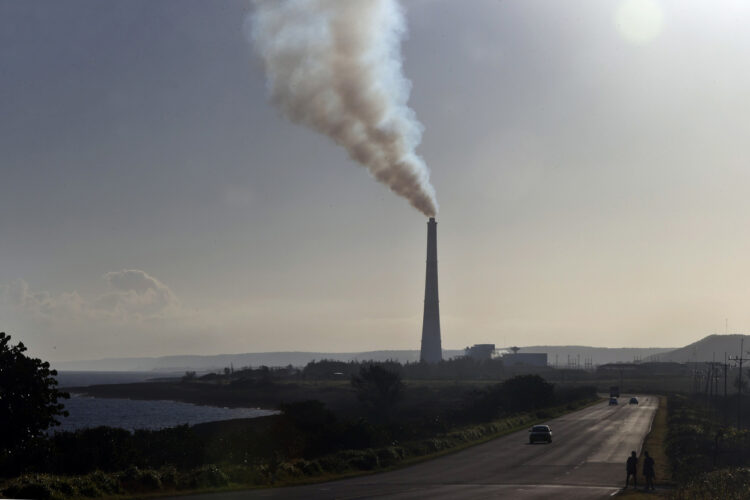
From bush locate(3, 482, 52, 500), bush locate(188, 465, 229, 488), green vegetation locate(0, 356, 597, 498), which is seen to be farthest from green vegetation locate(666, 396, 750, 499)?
bush locate(3, 482, 52, 500)

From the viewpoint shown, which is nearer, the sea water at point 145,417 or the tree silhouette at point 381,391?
the tree silhouette at point 381,391

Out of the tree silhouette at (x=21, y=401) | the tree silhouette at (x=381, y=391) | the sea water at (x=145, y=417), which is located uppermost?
the tree silhouette at (x=21, y=401)

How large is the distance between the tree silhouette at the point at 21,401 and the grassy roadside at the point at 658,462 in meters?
28.6

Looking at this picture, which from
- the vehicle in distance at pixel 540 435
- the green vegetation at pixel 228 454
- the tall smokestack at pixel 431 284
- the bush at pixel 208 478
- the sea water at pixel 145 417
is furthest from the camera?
the tall smokestack at pixel 431 284

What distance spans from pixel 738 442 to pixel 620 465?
1907 cm

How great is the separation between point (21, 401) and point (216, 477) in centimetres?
1058

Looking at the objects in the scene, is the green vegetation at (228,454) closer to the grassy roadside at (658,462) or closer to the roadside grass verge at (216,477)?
the roadside grass verge at (216,477)

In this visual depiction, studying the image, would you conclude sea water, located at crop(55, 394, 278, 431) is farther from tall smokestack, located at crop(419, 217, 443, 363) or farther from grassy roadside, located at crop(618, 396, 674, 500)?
grassy roadside, located at crop(618, 396, 674, 500)

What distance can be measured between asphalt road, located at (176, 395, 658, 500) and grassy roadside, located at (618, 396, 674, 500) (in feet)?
3.35

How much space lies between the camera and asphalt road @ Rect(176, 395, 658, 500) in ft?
130

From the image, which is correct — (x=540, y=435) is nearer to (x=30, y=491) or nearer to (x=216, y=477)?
(x=216, y=477)

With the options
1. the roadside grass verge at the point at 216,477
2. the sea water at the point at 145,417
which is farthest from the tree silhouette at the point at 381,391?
the roadside grass verge at the point at 216,477

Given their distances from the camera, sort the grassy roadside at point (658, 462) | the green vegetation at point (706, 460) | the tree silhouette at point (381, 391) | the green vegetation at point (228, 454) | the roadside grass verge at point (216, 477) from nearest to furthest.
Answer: the roadside grass verge at point (216, 477) → the green vegetation at point (706, 460) → the green vegetation at point (228, 454) → the grassy roadside at point (658, 462) → the tree silhouette at point (381, 391)

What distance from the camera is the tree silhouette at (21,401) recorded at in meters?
39.1
